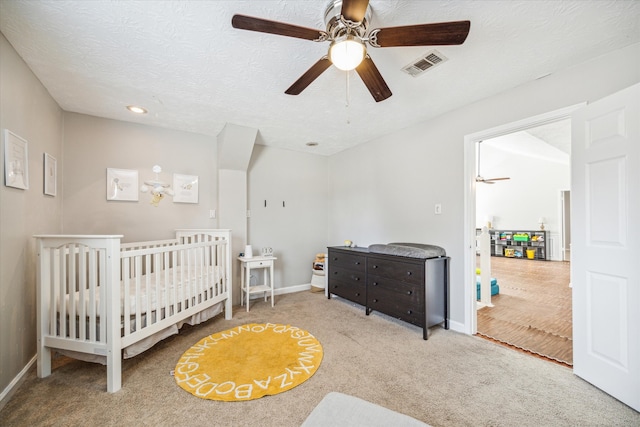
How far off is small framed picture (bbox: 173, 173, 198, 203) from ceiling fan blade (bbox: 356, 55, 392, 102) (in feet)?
8.86

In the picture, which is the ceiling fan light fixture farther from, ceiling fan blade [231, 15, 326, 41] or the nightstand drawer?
the nightstand drawer

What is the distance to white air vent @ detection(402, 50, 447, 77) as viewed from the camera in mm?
1847

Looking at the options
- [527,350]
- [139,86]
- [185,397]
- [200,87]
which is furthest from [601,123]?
[139,86]

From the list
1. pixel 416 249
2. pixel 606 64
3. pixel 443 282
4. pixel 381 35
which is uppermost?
pixel 606 64

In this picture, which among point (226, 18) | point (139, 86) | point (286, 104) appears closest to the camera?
point (226, 18)

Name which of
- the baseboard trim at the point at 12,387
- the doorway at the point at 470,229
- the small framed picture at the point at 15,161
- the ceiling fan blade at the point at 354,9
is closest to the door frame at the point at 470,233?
the doorway at the point at 470,229

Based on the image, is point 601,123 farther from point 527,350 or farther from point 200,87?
point 200,87

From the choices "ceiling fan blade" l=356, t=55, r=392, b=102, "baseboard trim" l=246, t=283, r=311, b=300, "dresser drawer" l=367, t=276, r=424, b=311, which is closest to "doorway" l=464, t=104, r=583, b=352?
"dresser drawer" l=367, t=276, r=424, b=311

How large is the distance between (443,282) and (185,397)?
2495 millimetres

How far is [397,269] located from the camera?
9.20ft

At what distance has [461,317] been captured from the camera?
268 cm

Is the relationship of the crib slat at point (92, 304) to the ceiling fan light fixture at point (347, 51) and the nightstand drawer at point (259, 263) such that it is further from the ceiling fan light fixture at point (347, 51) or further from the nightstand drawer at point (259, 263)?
the ceiling fan light fixture at point (347, 51)

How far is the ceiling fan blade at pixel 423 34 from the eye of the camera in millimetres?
1228

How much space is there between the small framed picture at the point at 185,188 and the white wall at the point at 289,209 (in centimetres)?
79
